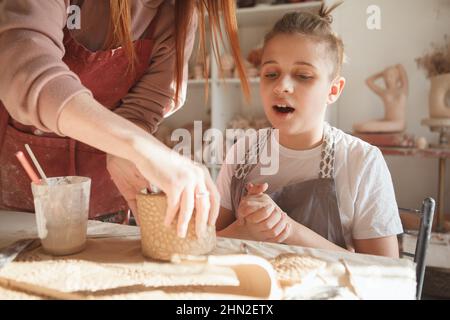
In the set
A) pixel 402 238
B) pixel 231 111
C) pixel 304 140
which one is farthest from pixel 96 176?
pixel 231 111

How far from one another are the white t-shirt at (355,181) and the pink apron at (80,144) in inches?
20.5

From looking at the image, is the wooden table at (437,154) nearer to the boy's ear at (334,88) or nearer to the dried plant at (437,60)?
the dried plant at (437,60)

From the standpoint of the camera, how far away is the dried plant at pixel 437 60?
7.69ft

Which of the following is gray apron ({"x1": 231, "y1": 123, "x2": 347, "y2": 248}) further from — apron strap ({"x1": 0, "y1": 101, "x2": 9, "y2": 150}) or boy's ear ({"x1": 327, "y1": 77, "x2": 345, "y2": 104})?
apron strap ({"x1": 0, "y1": 101, "x2": 9, "y2": 150})

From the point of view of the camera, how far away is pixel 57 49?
2.46ft

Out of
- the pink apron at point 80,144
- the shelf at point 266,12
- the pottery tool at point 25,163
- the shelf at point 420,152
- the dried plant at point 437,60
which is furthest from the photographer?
the shelf at point 266,12

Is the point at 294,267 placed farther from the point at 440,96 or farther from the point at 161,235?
the point at 440,96

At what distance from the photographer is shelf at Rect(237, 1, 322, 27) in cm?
247

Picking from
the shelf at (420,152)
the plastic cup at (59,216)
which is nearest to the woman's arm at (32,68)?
the plastic cup at (59,216)

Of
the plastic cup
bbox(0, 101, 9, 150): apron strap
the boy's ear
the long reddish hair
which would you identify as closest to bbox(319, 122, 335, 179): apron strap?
the boy's ear

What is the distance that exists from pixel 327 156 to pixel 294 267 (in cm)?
62

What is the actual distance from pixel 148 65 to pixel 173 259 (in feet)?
2.13

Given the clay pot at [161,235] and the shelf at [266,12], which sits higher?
the shelf at [266,12]
